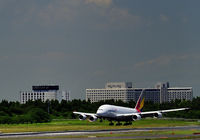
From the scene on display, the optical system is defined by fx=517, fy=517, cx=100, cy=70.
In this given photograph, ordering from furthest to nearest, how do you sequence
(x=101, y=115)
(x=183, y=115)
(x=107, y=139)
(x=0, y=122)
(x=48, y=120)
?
(x=183, y=115)
(x=48, y=120)
(x=0, y=122)
(x=101, y=115)
(x=107, y=139)

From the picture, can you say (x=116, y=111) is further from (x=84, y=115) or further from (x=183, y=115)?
(x=183, y=115)

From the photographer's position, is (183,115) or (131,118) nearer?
(131,118)

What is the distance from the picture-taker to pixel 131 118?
133 meters

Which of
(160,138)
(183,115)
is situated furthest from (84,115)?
(160,138)

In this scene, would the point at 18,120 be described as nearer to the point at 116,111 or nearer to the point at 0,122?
the point at 0,122

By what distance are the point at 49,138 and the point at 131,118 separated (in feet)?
183

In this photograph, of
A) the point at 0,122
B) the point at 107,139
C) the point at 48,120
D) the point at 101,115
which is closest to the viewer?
the point at 107,139

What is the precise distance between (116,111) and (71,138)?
52.9 metres

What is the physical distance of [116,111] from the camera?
131m

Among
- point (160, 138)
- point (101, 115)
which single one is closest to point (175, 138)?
point (160, 138)

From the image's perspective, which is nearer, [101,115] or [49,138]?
[49,138]

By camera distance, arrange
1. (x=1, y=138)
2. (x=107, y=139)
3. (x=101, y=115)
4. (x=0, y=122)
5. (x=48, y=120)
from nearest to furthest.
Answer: (x=107, y=139) < (x=1, y=138) < (x=101, y=115) < (x=0, y=122) < (x=48, y=120)

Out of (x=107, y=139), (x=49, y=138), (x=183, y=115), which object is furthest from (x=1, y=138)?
(x=183, y=115)

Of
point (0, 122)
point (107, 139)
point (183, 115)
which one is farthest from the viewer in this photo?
point (183, 115)
